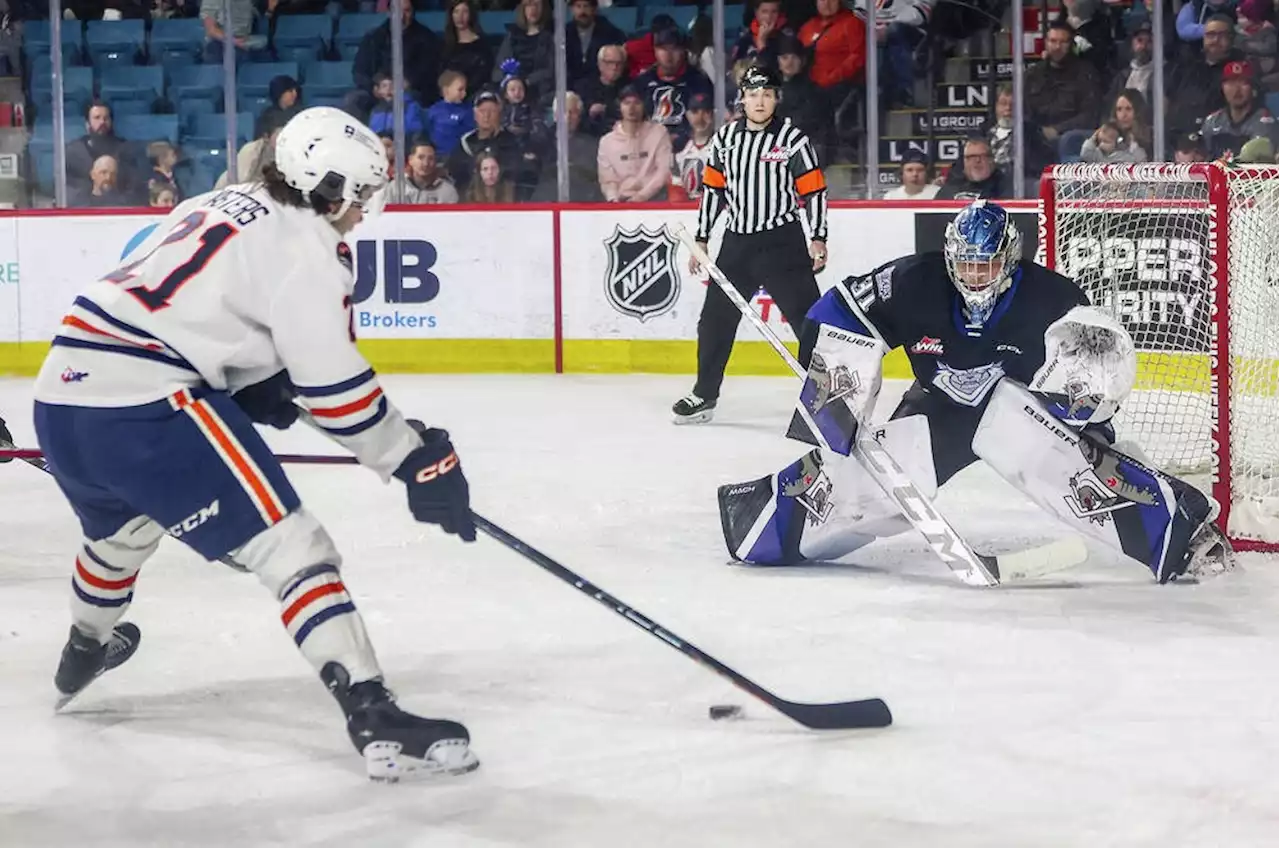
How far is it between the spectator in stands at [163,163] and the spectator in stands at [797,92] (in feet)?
8.41

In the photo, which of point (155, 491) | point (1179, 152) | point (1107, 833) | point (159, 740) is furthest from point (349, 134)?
point (1179, 152)

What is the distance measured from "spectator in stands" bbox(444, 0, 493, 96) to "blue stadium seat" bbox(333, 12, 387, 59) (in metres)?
0.30

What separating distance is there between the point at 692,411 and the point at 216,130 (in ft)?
9.14

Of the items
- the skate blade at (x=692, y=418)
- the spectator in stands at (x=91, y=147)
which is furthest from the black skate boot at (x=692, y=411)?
the spectator in stands at (x=91, y=147)

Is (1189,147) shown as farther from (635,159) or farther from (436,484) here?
(436,484)

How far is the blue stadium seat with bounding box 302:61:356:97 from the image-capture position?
8195 mm

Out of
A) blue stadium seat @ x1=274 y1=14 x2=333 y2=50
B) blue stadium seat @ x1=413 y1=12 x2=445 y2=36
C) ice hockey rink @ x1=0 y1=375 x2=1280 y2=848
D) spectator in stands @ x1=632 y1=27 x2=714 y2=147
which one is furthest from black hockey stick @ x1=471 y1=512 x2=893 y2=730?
blue stadium seat @ x1=274 y1=14 x2=333 y2=50

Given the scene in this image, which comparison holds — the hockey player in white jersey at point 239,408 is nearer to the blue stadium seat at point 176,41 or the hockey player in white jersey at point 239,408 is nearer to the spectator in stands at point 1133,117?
the spectator in stands at point 1133,117

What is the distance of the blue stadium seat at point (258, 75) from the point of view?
8078 mm

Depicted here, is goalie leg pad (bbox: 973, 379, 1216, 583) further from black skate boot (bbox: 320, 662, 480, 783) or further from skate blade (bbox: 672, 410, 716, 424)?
skate blade (bbox: 672, 410, 716, 424)

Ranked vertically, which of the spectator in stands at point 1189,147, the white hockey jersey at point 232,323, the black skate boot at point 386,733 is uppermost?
the spectator in stands at point 1189,147

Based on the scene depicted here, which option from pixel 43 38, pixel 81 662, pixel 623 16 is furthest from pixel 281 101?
pixel 81 662

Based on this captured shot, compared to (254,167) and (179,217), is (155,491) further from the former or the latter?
(254,167)

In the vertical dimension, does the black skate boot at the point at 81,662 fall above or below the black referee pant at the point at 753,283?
below
